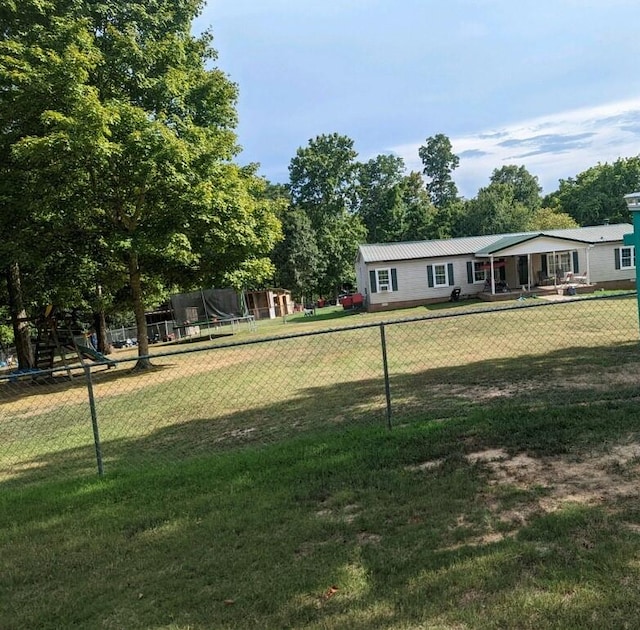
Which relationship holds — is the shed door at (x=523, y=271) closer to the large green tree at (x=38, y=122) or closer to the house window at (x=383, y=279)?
the house window at (x=383, y=279)

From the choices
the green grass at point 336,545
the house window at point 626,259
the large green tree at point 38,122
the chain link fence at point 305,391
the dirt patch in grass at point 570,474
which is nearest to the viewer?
the green grass at point 336,545

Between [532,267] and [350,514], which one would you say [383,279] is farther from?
[350,514]

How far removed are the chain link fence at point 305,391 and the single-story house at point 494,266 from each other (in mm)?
14802

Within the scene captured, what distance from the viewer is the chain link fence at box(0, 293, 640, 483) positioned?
618 centimetres

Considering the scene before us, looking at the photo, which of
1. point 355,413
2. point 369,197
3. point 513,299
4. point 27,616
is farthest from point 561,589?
point 369,197

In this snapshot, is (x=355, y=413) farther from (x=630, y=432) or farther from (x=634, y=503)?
(x=634, y=503)

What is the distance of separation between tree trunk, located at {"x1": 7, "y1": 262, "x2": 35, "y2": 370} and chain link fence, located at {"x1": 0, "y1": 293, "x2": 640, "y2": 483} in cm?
245

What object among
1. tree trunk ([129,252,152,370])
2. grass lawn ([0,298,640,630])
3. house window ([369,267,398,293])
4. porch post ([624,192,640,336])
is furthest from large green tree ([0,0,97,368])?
house window ([369,267,398,293])

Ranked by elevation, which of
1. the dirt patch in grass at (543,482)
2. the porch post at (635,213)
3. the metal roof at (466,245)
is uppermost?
the metal roof at (466,245)

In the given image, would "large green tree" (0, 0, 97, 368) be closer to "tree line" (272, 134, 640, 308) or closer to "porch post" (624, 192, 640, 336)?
"porch post" (624, 192, 640, 336)

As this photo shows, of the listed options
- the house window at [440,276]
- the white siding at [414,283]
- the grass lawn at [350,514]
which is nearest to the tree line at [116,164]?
the grass lawn at [350,514]

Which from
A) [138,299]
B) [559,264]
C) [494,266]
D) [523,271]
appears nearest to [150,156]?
[138,299]

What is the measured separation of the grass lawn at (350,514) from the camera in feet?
8.82

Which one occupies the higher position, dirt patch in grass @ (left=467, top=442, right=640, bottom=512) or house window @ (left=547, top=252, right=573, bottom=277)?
house window @ (left=547, top=252, right=573, bottom=277)
